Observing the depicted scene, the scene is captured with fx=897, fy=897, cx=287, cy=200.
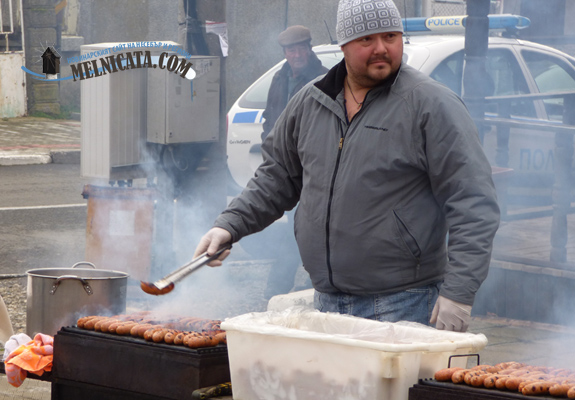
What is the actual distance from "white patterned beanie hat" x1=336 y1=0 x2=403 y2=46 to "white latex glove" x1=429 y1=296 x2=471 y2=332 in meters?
0.92

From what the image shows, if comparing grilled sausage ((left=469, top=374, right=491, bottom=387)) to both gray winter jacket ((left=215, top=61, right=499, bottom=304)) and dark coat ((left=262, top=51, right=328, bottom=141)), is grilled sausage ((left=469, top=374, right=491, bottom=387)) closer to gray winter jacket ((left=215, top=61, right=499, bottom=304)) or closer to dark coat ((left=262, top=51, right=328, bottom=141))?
gray winter jacket ((left=215, top=61, right=499, bottom=304))

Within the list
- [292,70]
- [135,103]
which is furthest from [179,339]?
[135,103]

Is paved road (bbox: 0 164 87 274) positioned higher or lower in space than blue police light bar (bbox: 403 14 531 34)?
lower

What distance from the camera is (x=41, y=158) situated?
48.0 ft

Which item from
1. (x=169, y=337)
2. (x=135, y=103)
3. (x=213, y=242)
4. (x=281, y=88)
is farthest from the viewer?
(x=135, y=103)

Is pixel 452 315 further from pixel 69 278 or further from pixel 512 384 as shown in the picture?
pixel 69 278

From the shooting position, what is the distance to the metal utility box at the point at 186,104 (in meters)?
7.19

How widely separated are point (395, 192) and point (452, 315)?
45cm

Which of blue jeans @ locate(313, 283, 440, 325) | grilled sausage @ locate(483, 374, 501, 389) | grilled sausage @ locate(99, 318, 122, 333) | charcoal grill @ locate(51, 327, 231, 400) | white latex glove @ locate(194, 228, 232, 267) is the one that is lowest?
charcoal grill @ locate(51, 327, 231, 400)

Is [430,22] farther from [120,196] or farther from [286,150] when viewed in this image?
[286,150]

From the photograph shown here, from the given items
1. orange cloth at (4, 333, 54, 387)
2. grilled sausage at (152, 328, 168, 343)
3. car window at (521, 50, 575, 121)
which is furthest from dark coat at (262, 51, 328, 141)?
grilled sausage at (152, 328, 168, 343)

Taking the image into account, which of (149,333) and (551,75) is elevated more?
(551,75)

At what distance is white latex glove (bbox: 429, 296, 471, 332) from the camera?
2883mm

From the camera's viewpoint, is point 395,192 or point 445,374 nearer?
point 445,374
